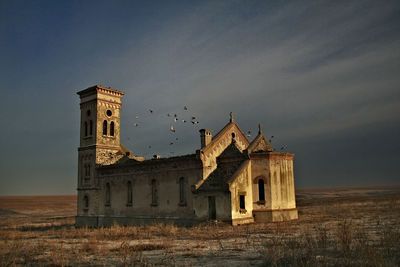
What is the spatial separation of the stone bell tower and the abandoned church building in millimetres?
122

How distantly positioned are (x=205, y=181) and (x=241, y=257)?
14740mm

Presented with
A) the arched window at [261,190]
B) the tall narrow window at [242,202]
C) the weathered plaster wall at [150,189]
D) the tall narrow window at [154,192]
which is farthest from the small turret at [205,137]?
the tall narrow window at [154,192]

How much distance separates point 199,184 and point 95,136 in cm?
1528

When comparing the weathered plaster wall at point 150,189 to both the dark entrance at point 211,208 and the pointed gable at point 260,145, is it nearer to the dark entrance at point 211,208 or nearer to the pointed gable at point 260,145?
the dark entrance at point 211,208

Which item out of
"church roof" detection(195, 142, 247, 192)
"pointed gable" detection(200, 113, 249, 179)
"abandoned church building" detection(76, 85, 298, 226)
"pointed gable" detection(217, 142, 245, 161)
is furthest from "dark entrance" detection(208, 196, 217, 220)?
"pointed gable" detection(217, 142, 245, 161)

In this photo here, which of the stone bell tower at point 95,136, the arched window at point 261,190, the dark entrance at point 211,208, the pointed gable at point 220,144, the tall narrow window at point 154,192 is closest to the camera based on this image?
the dark entrance at point 211,208

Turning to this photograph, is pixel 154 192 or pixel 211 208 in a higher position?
pixel 154 192

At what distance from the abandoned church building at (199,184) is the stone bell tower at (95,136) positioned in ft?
0.40

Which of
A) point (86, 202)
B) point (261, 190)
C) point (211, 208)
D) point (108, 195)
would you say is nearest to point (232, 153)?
point (261, 190)

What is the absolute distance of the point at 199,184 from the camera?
2714 cm

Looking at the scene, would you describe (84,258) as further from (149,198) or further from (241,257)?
(149,198)

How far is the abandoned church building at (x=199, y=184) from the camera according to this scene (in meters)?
26.7

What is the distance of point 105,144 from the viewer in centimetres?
3756

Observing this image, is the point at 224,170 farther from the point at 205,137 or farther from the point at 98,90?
the point at 98,90
